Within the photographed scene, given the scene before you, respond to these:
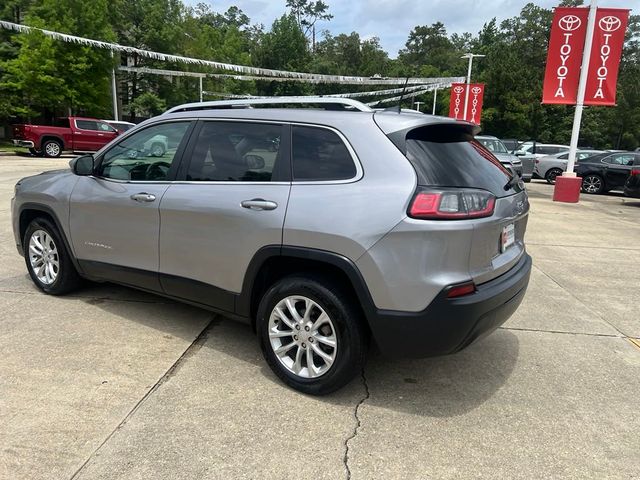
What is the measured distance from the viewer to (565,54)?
13047 mm

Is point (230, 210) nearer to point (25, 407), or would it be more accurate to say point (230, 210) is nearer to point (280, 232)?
point (280, 232)

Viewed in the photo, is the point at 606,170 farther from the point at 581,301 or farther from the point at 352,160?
the point at 352,160

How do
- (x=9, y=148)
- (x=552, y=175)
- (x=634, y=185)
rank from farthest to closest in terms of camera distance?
1. (x=9, y=148)
2. (x=552, y=175)
3. (x=634, y=185)

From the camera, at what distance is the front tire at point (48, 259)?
4.58 meters

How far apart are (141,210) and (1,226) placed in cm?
524

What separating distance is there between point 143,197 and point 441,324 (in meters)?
2.39

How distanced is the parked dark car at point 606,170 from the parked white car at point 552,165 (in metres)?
3.08

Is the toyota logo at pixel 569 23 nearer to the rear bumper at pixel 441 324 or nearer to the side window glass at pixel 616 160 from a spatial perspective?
the side window glass at pixel 616 160

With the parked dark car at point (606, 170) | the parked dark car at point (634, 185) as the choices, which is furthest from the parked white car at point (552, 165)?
the parked dark car at point (634, 185)

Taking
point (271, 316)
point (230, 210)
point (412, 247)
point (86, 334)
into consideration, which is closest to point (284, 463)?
point (271, 316)

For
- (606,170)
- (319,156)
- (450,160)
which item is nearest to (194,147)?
(319,156)

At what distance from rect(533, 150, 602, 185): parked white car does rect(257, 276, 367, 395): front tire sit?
19.7m

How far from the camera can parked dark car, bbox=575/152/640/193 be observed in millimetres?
16250

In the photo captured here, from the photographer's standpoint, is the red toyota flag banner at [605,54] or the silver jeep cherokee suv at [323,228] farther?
the red toyota flag banner at [605,54]
